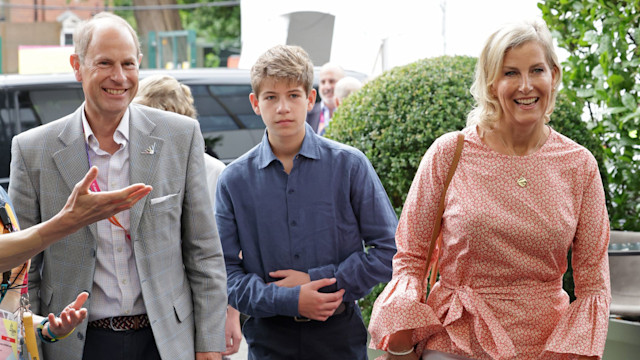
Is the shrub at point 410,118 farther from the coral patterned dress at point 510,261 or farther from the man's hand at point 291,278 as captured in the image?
the coral patterned dress at point 510,261

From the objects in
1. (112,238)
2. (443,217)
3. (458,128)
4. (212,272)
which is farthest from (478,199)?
(458,128)

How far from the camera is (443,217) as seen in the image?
2.94 metres

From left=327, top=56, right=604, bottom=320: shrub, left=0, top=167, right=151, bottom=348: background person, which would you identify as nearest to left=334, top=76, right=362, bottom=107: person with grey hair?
left=327, top=56, right=604, bottom=320: shrub

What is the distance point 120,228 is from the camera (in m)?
3.01

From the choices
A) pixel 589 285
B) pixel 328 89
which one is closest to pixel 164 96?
pixel 589 285

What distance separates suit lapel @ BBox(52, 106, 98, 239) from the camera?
3.00 meters

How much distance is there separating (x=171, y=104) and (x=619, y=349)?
2.92 m

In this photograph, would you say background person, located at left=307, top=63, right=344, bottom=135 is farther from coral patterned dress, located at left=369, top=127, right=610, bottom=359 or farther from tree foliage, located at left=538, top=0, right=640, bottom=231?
coral patterned dress, located at left=369, top=127, right=610, bottom=359

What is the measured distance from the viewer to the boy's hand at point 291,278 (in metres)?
3.40

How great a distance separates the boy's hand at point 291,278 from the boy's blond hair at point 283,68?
2.64 ft

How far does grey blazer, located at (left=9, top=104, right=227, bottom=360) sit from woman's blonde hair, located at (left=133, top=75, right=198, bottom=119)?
1.41 metres

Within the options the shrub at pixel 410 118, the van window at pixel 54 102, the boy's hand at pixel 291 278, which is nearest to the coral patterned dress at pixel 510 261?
the boy's hand at pixel 291 278

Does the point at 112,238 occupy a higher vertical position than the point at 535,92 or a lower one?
lower

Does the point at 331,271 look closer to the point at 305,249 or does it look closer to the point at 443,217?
the point at 305,249
